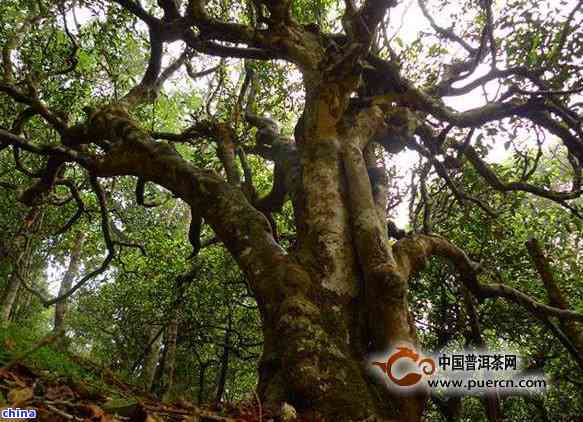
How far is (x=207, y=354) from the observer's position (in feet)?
46.1

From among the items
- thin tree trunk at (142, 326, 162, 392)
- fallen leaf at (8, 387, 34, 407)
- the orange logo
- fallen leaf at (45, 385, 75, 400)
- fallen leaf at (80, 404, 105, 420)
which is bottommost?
fallen leaf at (80, 404, 105, 420)

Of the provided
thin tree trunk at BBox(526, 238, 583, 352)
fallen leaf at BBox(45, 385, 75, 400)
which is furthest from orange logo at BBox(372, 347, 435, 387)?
thin tree trunk at BBox(526, 238, 583, 352)

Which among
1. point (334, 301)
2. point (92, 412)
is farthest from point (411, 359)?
point (92, 412)

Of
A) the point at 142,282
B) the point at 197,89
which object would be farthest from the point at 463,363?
the point at 197,89

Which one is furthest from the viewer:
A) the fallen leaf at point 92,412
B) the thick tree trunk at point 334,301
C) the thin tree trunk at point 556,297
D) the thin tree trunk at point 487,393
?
the thin tree trunk at point 487,393

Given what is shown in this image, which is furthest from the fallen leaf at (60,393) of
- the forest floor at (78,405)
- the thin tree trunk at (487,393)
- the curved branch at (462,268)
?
the thin tree trunk at (487,393)

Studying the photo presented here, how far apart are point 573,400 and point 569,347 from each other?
6.13 meters

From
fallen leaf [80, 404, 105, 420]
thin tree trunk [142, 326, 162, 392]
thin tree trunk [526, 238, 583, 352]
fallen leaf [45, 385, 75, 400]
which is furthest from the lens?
thin tree trunk [142, 326, 162, 392]

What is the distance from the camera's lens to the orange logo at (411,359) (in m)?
3.04

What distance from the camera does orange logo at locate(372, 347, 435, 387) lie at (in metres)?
3.04

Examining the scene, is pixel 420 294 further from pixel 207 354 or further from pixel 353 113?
pixel 207 354

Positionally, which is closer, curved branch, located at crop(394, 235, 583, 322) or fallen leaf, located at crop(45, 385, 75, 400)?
fallen leaf, located at crop(45, 385, 75, 400)

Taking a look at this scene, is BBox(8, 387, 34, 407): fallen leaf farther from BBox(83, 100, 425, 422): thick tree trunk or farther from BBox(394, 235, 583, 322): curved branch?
BBox(394, 235, 583, 322): curved branch

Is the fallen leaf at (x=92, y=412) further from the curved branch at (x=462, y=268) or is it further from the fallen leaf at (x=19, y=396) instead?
the curved branch at (x=462, y=268)
